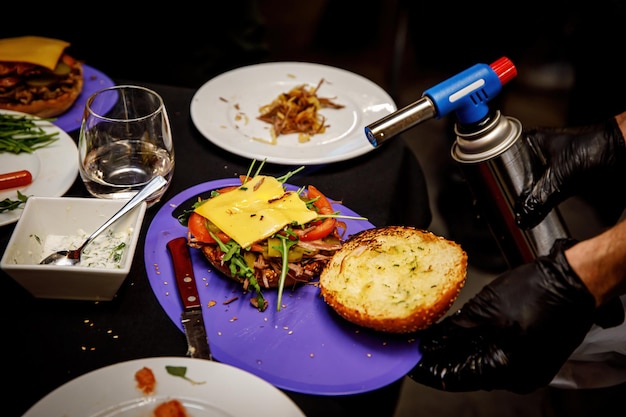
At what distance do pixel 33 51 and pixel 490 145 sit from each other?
1.52 meters

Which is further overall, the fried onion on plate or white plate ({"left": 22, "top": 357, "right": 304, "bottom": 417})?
the fried onion on plate

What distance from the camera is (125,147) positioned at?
1688 mm

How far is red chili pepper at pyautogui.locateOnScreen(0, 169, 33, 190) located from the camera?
1.60 metres

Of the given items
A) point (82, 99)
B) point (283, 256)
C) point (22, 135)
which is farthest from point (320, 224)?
point (82, 99)

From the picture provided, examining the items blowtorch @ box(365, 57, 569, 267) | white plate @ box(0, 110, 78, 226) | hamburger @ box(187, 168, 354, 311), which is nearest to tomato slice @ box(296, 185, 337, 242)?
→ hamburger @ box(187, 168, 354, 311)

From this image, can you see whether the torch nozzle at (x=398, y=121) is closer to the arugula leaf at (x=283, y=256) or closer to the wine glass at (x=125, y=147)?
the arugula leaf at (x=283, y=256)

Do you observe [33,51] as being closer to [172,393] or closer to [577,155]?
[172,393]

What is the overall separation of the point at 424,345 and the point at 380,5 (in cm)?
483

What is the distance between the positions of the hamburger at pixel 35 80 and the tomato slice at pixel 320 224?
38.5 inches

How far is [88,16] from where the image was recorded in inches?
115

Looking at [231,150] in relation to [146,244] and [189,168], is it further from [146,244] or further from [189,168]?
[146,244]

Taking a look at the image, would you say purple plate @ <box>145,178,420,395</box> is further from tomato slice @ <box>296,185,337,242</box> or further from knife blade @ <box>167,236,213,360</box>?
tomato slice @ <box>296,185,337,242</box>

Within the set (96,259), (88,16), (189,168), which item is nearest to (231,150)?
(189,168)

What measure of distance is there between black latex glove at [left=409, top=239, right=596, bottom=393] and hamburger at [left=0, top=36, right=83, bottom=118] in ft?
4.69
